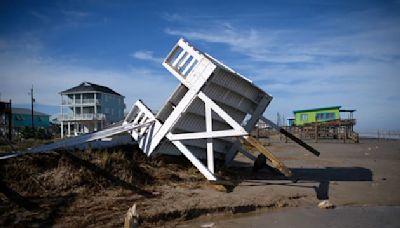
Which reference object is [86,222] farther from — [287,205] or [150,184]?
[287,205]

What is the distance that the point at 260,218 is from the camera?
820cm

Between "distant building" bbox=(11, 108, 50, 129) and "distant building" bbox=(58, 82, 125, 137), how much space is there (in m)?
11.2

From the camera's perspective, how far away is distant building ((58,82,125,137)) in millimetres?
56094

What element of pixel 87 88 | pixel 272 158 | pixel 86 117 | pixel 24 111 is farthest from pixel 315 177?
pixel 24 111

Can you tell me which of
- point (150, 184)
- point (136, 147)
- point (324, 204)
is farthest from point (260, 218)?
point (136, 147)

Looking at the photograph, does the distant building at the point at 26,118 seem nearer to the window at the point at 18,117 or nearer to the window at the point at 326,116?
the window at the point at 18,117

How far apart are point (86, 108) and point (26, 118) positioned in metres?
18.5

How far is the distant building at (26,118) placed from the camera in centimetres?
6575

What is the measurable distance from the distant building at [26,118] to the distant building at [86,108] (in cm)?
1122

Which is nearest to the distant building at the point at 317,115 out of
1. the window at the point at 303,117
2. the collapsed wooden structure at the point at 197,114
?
the window at the point at 303,117

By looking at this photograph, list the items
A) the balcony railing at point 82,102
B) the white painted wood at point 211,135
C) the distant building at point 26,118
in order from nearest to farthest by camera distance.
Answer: the white painted wood at point 211,135 → the balcony railing at point 82,102 → the distant building at point 26,118

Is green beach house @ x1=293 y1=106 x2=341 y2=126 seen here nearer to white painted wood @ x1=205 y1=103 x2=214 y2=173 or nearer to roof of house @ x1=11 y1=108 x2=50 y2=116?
white painted wood @ x1=205 y1=103 x2=214 y2=173

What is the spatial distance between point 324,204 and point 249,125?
173 inches

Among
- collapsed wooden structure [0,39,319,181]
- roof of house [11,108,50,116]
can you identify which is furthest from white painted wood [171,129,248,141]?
roof of house [11,108,50,116]
